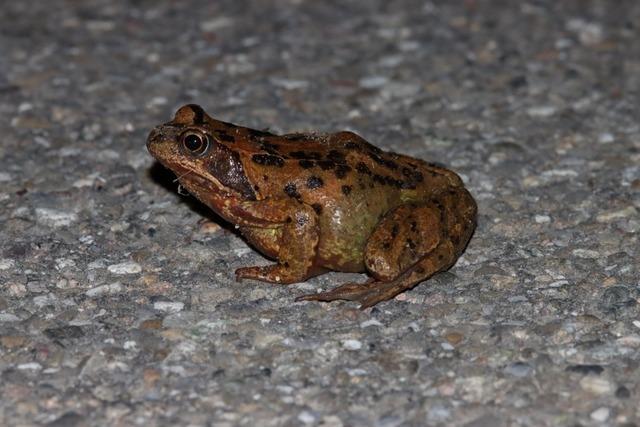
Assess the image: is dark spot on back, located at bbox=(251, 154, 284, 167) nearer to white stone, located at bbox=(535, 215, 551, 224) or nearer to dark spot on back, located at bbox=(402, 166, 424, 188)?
dark spot on back, located at bbox=(402, 166, 424, 188)

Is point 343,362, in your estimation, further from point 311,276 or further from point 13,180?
point 13,180

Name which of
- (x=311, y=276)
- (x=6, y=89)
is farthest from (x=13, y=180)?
(x=311, y=276)

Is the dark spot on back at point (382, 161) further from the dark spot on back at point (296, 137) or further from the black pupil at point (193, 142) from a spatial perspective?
the black pupil at point (193, 142)

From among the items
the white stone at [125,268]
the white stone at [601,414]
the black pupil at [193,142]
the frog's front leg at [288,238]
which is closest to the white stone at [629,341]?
the white stone at [601,414]

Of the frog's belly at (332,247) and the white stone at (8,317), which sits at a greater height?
the frog's belly at (332,247)

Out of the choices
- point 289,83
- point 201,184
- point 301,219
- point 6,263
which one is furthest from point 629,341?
point 289,83

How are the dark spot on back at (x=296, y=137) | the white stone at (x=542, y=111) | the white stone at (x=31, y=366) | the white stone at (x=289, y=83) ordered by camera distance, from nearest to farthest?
the white stone at (x=31, y=366)
the dark spot on back at (x=296, y=137)
the white stone at (x=542, y=111)
the white stone at (x=289, y=83)

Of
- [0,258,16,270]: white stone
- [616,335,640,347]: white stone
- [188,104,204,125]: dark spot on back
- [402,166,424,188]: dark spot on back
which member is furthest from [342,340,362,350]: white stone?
[0,258,16,270]: white stone
